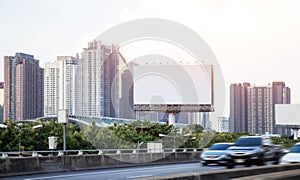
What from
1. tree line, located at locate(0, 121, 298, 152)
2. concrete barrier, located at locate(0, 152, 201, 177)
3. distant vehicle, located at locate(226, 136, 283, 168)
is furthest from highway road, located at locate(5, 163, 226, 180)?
tree line, located at locate(0, 121, 298, 152)

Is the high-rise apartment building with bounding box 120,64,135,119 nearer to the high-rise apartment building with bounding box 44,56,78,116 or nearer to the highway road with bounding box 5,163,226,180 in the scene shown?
the high-rise apartment building with bounding box 44,56,78,116

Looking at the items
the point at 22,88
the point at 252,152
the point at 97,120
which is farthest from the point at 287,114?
the point at 252,152

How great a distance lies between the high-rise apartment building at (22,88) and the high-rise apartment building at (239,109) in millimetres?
69455

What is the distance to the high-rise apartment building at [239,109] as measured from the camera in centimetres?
17925

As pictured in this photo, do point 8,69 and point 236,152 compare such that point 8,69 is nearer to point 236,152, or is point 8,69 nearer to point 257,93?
point 257,93

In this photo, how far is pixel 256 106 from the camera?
184 m

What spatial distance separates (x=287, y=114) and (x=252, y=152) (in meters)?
102

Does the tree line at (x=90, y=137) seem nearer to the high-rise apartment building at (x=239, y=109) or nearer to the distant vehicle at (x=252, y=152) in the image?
the distant vehicle at (x=252, y=152)

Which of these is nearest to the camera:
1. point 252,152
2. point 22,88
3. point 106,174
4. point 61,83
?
point 106,174

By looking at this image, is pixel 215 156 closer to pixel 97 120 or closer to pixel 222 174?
pixel 222 174

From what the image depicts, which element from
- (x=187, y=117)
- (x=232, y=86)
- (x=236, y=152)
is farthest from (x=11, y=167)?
(x=232, y=86)

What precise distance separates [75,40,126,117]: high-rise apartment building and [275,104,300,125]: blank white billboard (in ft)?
161

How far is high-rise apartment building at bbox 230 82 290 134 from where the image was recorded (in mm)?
181625

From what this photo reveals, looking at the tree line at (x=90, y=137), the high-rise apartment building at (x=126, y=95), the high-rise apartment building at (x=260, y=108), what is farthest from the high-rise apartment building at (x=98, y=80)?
the high-rise apartment building at (x=260, y=108)
